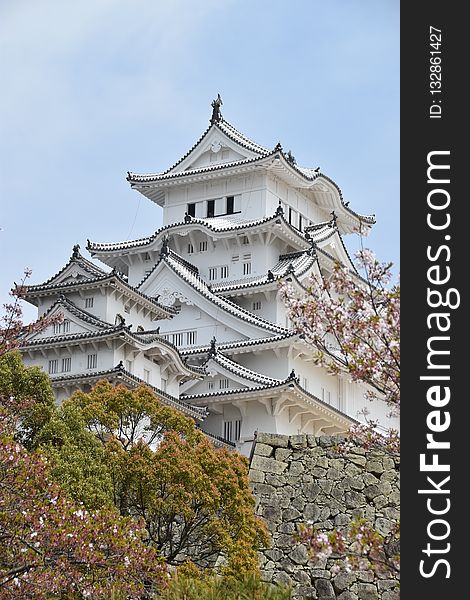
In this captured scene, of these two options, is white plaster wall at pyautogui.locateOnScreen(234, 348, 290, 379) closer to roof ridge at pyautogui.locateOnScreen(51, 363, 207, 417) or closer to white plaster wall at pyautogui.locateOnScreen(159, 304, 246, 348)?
white plaster wall at pyautogui.locateOnScreen(159, 304, 246, 348)

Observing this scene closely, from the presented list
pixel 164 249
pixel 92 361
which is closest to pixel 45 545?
pixel 92 361

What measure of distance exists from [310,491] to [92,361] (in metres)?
15.6

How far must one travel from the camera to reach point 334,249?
4903 centimetres

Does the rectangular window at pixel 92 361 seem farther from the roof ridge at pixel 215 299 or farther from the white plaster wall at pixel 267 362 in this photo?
the white plaster wall at pixel 267 362

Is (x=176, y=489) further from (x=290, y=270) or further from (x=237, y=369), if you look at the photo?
(x=290, y=270)

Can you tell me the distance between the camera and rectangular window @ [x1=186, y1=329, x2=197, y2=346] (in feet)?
141

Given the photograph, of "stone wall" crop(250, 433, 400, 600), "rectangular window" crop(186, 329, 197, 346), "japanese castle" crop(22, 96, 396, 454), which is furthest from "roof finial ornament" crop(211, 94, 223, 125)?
"stone wall" crop(250, 433, 400, 600)

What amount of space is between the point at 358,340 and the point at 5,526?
15.3 feet

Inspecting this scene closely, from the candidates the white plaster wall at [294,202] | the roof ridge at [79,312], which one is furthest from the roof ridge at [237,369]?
the white plaster wall at [294,202]

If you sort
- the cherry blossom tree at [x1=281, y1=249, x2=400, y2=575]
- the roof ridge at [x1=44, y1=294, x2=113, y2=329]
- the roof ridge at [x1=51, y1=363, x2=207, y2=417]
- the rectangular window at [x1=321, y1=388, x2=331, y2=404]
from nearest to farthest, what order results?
the cherry blossom tree at [x1=281, y1=249, x2=400, y2=575] < the roof ridge at [x1=51, y1=363, x2=207, y2=417] < the roof ridge at [x1=44, y1=294, x2=113, y2=329] < the rectangular window at [x1=321, y1=388, x2=331, y2=404]

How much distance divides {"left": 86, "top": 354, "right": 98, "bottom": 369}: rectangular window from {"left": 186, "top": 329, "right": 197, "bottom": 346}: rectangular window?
→ 7959mm

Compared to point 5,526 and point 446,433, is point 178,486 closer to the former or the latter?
point 5,526

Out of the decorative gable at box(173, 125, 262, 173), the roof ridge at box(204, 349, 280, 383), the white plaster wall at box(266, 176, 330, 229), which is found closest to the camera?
the roof ridge at box(204, 349, 280, 383)

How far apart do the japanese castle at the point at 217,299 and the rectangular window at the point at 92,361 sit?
1.7 inches
